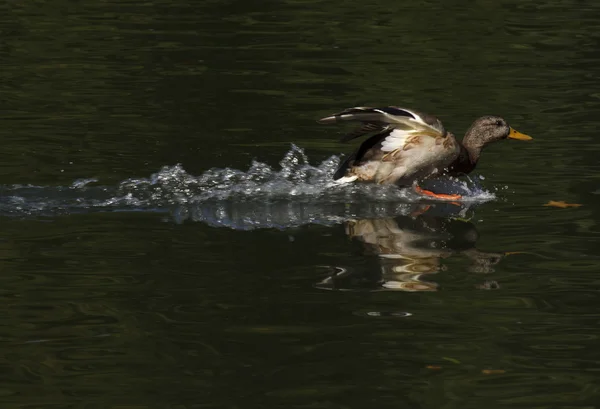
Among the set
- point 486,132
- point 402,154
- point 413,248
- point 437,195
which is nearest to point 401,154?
point 402,154

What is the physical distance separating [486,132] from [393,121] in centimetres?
136

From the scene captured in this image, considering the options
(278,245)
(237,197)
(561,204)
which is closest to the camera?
(278,245)

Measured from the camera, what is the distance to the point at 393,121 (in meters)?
11.3

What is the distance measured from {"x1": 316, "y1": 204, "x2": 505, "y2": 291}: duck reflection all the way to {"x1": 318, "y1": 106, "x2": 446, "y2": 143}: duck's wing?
773 mm

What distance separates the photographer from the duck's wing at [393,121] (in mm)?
10906

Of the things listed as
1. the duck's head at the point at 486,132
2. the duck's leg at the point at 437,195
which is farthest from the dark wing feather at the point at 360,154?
the duck's head at the point at 486,132

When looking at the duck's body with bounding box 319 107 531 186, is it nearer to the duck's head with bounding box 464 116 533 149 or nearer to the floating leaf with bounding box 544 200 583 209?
the duck's head with bounding box 464 116 533 149

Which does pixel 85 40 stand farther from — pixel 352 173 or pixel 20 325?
pixel 20 325

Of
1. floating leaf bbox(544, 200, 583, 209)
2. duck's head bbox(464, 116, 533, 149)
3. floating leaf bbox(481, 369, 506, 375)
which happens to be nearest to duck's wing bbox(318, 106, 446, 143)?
duck's head bbox(464, 116, 533, 149)

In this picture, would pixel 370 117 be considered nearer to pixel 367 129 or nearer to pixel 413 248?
pixel 367 129

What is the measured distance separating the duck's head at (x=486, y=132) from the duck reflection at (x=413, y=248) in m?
1.35

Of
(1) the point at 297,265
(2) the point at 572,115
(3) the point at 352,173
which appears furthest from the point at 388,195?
(2) the point at 572,115

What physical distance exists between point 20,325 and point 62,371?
83 centimetres

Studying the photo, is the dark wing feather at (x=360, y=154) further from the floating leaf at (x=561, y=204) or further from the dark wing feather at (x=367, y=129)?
the floating leaf at (x=561, y=204)
